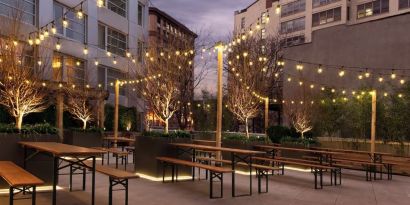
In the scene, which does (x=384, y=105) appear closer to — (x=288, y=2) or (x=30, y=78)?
(x=30, y=78)

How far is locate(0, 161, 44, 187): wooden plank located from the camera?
6.63 metres

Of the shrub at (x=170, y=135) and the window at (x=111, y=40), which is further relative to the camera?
the window at (x=111, y=40)

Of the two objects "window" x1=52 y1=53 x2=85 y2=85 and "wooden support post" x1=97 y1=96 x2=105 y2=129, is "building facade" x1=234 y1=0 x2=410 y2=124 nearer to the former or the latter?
"wooden support post" x1=97 y1=96 x2=105 y2=129

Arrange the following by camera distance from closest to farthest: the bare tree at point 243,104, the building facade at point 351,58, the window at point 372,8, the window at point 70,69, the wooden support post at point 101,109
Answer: the bare tree at point 243,104 < the window at point 70,69 < the wooden support post at point 101,109 < the building facade at point 351,58 < the window at point 372,8

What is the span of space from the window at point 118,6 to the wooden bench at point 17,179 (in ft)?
80.3

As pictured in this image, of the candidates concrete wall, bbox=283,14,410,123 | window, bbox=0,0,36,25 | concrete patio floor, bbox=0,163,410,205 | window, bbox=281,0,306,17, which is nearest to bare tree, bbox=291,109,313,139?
concrete wall, bbox=283,14,410,123

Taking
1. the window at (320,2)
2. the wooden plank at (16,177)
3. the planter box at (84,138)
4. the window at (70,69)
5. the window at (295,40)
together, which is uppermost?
the window at (320,2)

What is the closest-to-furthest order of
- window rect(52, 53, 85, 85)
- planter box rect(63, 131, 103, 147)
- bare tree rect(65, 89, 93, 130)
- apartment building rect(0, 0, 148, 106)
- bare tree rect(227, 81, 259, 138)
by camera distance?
bare tree rect(227, 81, 259, 138) < planter box rect(63, 131, 103, 147) < apartment building rect(0, 0, 148, 106) < bare tree rect(65, 89, 93, 130) < window rect(52, 53, 85, 85)

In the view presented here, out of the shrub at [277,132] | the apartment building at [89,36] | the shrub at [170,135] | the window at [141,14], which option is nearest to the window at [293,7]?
the apartment building at [89,36]

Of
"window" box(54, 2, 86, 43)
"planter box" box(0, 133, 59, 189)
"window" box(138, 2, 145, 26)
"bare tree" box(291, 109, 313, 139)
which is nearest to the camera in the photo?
"planter box" box(0, 133, 59, 189)

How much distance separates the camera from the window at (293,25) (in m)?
53.8

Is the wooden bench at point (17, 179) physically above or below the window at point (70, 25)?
below

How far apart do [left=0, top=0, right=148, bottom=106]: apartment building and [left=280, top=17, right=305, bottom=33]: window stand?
2320 cm

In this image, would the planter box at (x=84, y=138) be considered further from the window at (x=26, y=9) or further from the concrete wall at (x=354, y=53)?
the concrete wall at (x=354, y=53)
